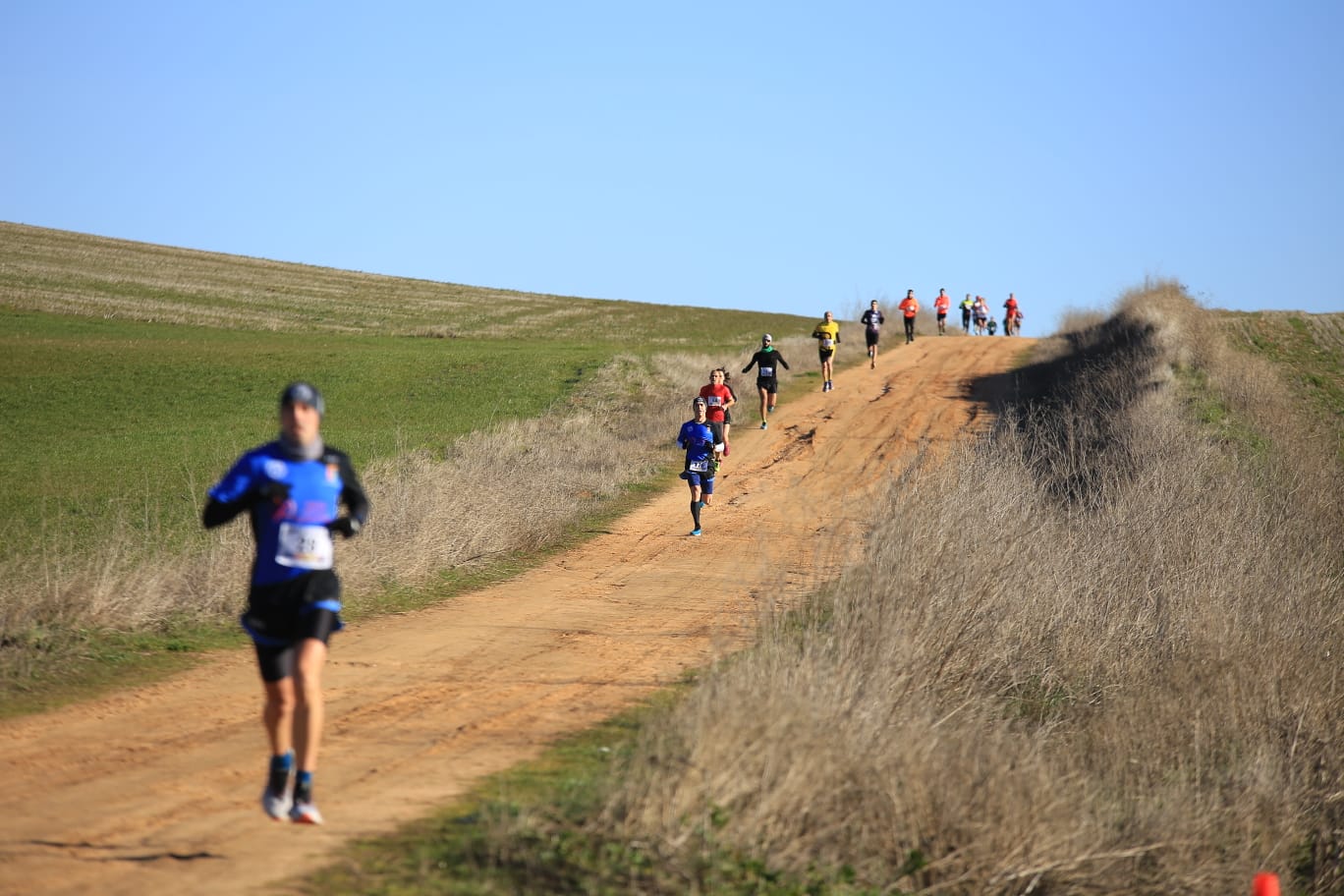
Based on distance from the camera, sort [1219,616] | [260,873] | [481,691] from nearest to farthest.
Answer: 1. [260,873]
2. [481,691]
3. [1219,616]

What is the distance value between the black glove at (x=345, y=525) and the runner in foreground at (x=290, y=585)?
93 millimetres

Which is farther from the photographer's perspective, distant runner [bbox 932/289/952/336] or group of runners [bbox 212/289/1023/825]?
distant runner [bbox 932/289/952/336]

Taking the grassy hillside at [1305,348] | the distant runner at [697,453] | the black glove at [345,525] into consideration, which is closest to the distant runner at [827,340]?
the grassy hillside at [1305,348]

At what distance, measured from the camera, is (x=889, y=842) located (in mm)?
6277

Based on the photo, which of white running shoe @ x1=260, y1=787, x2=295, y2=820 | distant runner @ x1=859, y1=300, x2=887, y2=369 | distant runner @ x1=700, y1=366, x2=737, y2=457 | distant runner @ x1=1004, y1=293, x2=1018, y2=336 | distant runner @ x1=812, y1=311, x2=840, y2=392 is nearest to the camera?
white running shoe @ x1=260, y1=787, x2=295, y2=820

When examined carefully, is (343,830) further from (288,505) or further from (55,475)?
(55,475)

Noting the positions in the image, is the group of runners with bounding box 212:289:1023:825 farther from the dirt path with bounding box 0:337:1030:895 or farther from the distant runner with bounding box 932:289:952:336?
the distant runner with bounding box 932:289:952:336

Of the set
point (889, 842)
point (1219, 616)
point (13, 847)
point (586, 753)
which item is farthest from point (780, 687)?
point (1219, 616)

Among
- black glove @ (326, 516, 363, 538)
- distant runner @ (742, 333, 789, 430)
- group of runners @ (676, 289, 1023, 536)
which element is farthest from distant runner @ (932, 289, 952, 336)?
black glove @ (326, 516, 363, 538)

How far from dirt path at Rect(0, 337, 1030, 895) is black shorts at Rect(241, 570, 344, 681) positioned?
887mm

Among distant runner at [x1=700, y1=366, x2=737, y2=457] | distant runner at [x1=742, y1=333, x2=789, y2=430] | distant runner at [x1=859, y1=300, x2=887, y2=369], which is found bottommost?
distant runner at [x1=700, y1=366, x2=737, y2=457]

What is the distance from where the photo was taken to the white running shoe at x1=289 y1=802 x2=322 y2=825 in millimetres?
5824

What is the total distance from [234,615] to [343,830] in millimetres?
5820

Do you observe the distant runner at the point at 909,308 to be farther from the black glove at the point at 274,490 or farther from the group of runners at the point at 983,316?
the black glove at the point at 274,490
